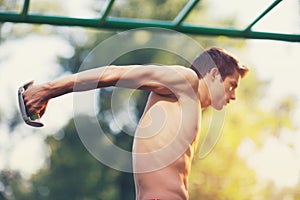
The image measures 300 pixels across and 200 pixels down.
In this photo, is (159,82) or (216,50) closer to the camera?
(159,82)

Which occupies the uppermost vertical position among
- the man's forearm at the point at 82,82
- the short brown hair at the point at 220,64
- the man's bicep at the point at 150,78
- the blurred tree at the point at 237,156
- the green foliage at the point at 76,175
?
the short brown hair at the point at 220,64

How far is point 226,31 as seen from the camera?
18.0 ft

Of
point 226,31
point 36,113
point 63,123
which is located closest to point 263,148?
point 63,123

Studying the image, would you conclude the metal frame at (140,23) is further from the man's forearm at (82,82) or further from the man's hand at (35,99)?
the man's hand at (35,99)

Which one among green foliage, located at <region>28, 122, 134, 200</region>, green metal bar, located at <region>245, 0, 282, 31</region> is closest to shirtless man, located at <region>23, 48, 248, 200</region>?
green metal bar, located at <region>245, 0, 282, 31</region>

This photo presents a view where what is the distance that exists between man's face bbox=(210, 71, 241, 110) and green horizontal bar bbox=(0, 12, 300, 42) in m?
1.09

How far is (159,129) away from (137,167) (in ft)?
0.69

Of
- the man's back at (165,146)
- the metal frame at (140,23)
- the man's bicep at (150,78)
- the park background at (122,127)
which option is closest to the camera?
the man's bicep at (150,78)

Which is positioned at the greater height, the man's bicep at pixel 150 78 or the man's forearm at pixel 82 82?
the man's bicep at pixel 150 78

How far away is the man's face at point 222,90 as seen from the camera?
4312 mm

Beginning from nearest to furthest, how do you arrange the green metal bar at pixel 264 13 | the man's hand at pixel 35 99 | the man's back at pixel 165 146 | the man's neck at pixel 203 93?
the man's hand at pixel 35 99 < the man's back at pixel 165 146 < the man's neck at pixel 203 93 < the green metal bar at pixel 264 13

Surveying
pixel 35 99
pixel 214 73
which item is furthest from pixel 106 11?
pixel 35 99

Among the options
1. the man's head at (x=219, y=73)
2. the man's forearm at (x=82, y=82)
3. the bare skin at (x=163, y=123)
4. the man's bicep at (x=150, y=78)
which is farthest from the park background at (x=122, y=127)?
the man's forearm at (x=82, y=82)

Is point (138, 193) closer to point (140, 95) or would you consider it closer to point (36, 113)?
point (36, 113)
